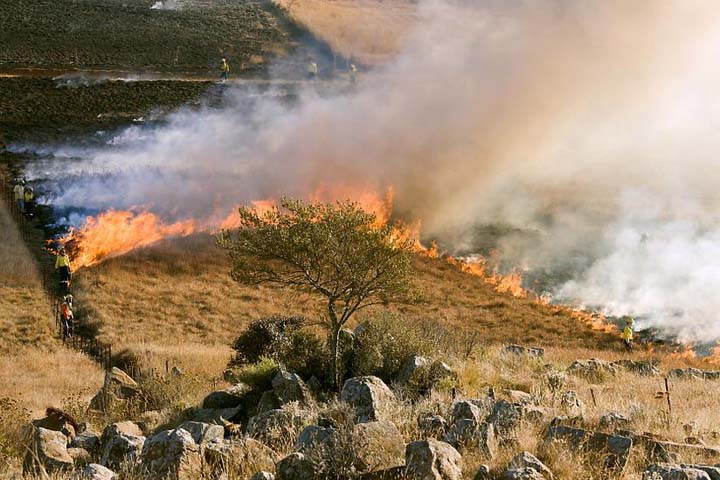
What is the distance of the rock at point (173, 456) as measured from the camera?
10758 millimetres

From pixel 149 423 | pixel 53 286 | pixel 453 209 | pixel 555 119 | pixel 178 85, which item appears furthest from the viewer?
pixel 178 85


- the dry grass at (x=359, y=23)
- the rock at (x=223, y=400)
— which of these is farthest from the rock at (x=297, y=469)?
the dry grass at (x=359, y=23)

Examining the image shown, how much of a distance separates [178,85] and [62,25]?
20.7m

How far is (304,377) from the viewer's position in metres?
21.2

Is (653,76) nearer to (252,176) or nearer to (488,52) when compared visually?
(488,52)

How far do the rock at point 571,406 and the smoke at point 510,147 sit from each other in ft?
84.9

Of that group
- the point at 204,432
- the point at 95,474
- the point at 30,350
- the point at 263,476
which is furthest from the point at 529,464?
the point at 30,350

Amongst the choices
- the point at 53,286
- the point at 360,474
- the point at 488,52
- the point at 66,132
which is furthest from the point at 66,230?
the point at 360,474

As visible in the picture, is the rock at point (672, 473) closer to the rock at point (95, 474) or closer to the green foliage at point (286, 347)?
the rock at point (95, 474)

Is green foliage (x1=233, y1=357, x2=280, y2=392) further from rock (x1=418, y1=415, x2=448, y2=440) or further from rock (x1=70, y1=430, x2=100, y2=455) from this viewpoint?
rock (x1=418, y1=415, x2=448, y2=440)

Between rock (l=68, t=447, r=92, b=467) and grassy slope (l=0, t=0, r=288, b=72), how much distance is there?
64.7 meters

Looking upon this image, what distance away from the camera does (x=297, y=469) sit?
403 inches

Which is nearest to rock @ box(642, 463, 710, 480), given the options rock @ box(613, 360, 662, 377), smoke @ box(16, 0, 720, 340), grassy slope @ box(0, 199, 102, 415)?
grassy slope @ box(0, 199, 102, 415)

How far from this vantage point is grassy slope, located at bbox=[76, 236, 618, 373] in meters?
33.6
